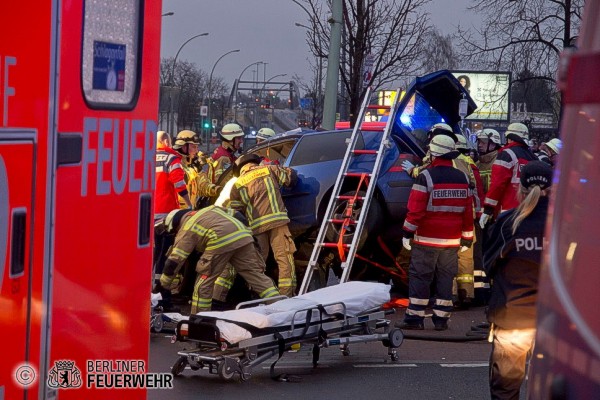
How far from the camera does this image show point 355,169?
11.4m

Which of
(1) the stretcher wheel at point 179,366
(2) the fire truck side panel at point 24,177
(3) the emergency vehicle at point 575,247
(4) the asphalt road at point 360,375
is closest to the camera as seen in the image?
(3) the emergency vehicle at point 575,247

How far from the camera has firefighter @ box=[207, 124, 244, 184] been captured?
1328 centimetres

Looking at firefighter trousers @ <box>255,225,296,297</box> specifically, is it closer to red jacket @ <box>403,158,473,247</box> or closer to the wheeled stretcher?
red jacket @ <box>403,158,473,247</box>

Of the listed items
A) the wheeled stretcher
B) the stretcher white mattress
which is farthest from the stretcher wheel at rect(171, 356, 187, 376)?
the stretcher white mattress

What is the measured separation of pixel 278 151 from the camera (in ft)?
42.5

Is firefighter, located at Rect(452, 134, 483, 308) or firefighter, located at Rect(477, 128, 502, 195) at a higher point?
firefighter, located at Rect(477, 128, 502, 195)

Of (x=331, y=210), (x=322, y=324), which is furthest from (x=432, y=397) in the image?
(x=331, y=210)

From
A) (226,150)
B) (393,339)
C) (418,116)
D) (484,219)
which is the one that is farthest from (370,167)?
(393,339)

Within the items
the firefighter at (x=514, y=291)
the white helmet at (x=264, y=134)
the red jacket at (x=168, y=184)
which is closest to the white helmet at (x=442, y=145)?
the red jacket at (x=168, y=184)

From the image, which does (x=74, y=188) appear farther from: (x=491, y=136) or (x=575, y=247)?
(x=491, y=136)

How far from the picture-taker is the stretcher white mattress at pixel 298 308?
24.2ft

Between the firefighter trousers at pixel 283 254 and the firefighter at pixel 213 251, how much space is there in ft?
3.07

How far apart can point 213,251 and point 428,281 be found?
7.12ft

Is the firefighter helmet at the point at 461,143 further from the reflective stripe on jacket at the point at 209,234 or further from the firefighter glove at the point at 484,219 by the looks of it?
the reflective stripe on jacket at the point at 209,234
